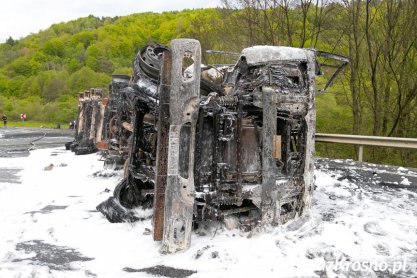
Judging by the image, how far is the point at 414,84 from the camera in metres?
11.5

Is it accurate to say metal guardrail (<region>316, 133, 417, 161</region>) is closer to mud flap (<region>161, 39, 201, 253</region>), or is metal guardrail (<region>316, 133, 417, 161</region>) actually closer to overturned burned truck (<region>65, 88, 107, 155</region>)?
mud flap (<region>161, 39, 201, 253</region>)

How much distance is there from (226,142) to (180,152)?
659mm

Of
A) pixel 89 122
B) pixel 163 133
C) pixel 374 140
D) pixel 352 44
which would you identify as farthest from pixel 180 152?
pixel 89 122

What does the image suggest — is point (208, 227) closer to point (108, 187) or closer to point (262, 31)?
point (108, 187)

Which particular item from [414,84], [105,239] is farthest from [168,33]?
[105,239]

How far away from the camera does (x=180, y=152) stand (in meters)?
4.21

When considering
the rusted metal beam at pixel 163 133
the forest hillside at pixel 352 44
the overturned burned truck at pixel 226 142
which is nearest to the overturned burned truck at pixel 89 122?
the forest hillside at pixel 352 44

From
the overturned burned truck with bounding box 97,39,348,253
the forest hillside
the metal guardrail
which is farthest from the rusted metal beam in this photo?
the forest hillside

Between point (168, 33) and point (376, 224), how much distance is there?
44464 millimetres

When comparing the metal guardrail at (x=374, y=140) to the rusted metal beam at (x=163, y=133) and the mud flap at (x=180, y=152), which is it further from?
the rusted metal beam at (x=163, y=133)

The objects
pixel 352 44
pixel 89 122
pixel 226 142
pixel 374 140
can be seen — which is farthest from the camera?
pixel 89 122

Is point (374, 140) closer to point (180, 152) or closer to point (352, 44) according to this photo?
point (180, 152)

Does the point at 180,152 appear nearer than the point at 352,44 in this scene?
Yes

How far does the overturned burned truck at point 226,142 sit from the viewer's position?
4.12 metres
